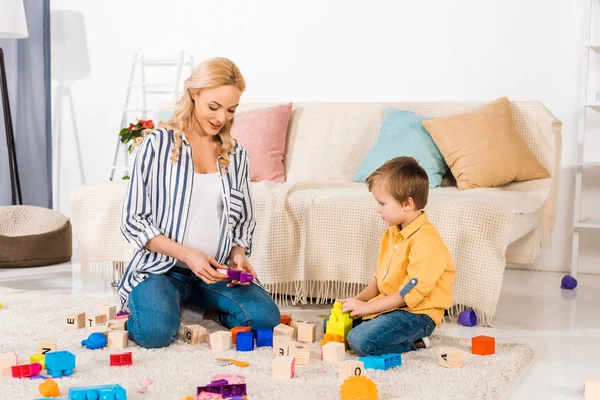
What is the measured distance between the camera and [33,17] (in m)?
4.52

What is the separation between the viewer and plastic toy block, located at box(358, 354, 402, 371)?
1946 mm

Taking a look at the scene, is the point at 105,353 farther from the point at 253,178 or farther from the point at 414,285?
the point at 253,178

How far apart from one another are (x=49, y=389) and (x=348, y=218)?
1262mm

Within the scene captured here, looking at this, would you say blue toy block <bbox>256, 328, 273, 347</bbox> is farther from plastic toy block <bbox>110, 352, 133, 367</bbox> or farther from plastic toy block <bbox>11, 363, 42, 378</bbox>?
plastic toy block <bbox>11, 363, 42, 378</bbox>

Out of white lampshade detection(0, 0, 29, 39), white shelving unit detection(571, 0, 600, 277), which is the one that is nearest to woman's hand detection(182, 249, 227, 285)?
white shelving unit detection(571, 0, 600, 277)

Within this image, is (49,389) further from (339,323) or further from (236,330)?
(339,323)

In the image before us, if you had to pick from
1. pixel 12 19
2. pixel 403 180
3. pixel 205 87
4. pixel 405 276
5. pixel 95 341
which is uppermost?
pixel 12 19

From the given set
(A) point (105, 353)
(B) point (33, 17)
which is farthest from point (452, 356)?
(B) point (33, 17)

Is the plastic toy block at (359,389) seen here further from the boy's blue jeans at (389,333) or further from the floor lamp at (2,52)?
the floor lamp at (2,52)

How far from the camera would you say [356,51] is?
3.96 metres

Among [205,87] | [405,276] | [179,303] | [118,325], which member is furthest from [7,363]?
[405,276]

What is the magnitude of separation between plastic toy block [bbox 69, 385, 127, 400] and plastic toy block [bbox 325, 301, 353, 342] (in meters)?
0.72

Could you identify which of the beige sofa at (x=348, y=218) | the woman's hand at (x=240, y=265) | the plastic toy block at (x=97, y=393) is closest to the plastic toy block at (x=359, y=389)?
the plastic toy block at (x=97, y=393)

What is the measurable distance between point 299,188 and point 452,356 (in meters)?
1.15
